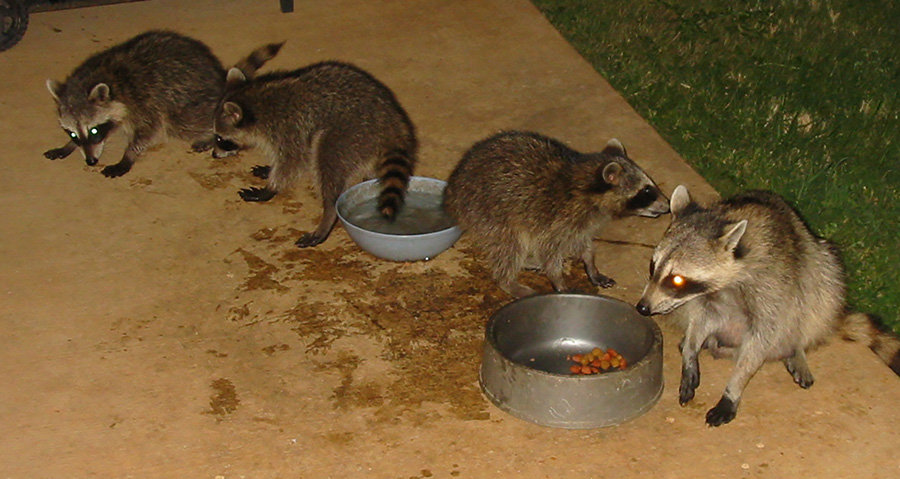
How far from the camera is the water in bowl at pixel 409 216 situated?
5.04 meters

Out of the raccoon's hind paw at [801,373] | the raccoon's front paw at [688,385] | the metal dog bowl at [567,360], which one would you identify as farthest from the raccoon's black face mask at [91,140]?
the raccoon's hind paw at [801,373]

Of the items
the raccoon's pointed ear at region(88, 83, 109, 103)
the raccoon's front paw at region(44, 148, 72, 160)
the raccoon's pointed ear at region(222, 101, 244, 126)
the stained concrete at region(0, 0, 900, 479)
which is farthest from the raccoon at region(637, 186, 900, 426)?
the raccoon's front paw at region(44, 148, 72, 160)

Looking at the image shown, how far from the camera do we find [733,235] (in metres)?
3.84

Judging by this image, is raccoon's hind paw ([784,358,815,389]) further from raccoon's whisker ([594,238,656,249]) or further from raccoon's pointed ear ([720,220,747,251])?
raccoon's whisker ([594,238,656,249])

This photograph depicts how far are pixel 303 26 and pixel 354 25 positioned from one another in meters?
0.35

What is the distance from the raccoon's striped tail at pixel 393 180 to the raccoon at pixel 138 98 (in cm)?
130

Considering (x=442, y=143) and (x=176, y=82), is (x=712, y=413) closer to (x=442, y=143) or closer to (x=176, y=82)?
(x=442, y=143)

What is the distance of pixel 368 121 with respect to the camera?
17.0ft

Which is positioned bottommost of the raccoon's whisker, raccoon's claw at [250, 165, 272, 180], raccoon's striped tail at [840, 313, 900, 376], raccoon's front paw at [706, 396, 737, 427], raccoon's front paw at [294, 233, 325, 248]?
raccoon's claw at [250, 165, 272, 180]

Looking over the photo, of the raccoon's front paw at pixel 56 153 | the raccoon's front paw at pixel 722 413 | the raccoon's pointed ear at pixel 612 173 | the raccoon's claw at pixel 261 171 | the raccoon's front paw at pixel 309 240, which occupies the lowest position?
the raccoon's front paw at pixel 56 153

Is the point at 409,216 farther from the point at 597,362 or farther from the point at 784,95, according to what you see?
the point at 784,95

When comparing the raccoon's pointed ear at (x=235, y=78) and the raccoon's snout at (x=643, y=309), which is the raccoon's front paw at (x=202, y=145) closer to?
the raccoon's pointed ear at (x=235, y=78)

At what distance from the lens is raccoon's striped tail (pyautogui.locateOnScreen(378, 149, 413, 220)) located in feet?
15.8

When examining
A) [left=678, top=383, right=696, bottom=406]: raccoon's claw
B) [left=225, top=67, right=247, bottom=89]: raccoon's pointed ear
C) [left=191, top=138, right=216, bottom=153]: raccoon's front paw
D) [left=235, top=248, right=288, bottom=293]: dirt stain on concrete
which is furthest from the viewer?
[left=191, top=138, right=216, bottom=153]: raccoon's front paw
